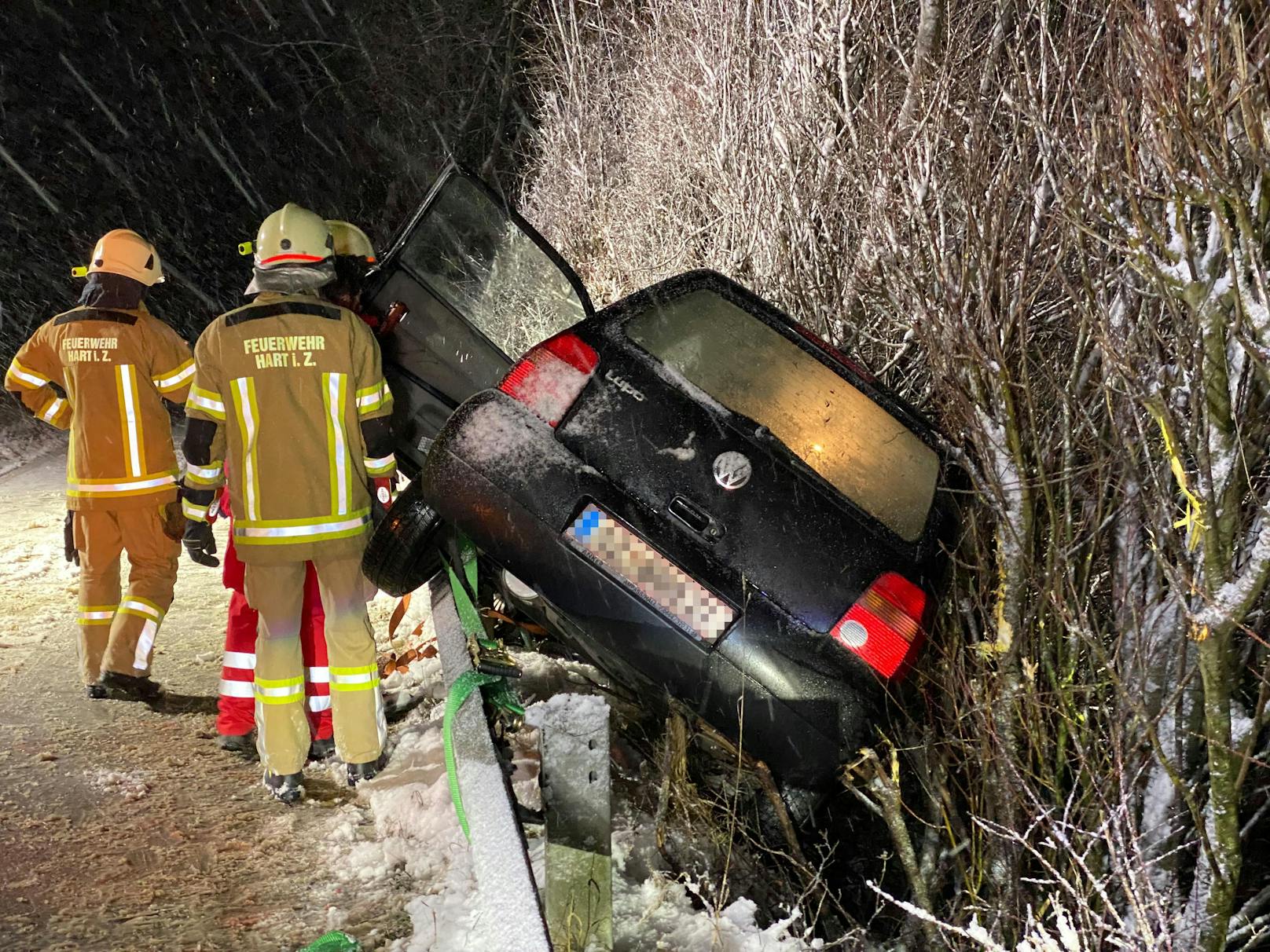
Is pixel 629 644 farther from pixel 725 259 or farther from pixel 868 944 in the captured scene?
pixel 725 259

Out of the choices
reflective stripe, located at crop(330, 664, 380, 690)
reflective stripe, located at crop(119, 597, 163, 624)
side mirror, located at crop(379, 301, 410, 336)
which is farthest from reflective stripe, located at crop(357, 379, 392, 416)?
reflective stripe, located at crop(119, 597, 163, 624)

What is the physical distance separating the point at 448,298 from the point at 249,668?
1904 millimetres

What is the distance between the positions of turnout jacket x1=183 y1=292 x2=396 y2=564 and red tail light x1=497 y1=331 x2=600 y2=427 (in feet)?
2.50

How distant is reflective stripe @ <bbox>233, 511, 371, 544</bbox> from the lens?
4.01 metres

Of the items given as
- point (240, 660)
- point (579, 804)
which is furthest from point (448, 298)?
point (579, 804)

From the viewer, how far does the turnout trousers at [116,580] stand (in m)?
4.83

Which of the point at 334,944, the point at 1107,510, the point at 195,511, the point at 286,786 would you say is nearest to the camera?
the point at 334,944

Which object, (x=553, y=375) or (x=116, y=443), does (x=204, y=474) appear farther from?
(x=553, y=375)

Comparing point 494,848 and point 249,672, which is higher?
point 494,848

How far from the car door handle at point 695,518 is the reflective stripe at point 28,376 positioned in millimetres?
3301

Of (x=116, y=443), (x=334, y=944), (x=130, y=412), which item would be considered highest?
(x=130, y=412)

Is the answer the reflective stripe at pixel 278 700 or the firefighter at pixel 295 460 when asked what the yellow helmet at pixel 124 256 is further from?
the reflective stripe at pixel 278 700

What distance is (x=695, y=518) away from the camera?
11.3 feet

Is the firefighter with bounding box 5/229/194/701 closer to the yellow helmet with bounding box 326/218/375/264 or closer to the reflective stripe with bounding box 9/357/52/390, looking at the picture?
the reflective stripe with bounding box 9/357/52/390
